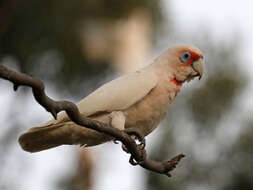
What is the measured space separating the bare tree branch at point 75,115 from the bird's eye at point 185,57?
947mm

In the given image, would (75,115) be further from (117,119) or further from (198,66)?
(198,66)

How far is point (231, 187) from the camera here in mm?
16344


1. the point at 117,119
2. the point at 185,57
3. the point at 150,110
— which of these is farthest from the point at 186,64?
the point at 117,119

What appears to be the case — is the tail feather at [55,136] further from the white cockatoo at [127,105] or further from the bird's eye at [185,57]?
the bird's eye at [185,57]

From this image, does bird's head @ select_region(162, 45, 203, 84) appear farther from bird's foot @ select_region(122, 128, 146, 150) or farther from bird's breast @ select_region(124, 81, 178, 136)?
bird's foot @ select_region(122, 128, 146, 150)

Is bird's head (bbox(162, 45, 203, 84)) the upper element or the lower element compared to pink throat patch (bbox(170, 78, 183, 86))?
upper

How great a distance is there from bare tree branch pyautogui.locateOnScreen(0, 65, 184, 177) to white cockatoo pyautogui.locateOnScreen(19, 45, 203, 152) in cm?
27

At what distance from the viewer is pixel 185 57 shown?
4648 millimetres

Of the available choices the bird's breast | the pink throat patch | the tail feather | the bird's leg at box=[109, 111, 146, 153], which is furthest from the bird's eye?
the tail feather

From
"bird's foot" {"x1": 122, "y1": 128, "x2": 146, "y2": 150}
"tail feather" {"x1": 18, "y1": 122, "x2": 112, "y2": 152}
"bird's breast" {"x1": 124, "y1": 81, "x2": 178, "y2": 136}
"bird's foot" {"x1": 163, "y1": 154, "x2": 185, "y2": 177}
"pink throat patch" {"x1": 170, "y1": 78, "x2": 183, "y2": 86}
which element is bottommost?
"bird's foot" {"x1": 163, "y1": 154, "x2": 185, "y2": 177}

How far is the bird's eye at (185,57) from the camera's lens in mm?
4637

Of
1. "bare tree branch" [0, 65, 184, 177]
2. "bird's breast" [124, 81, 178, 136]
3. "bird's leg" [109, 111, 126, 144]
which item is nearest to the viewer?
"bare tree branch" [0, 65, 184, 177]

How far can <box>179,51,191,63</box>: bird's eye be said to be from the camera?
4.64m

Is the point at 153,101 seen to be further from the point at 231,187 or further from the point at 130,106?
the point at 231,187
